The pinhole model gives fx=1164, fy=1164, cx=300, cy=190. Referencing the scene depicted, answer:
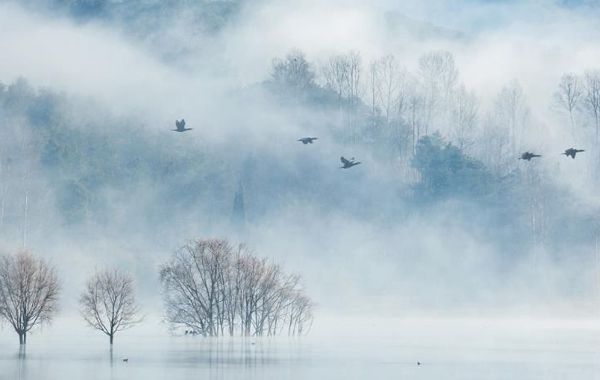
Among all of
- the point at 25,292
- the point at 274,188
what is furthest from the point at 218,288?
the point at 274,188

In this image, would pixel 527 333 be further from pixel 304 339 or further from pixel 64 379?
pixel 64 379

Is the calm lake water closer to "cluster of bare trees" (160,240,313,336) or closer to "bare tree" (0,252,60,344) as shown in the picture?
"bare tree" (0,252,60,344)

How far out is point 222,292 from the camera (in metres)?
106

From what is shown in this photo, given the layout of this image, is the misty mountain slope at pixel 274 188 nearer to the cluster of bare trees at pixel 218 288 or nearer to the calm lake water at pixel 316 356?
the calm lake water at pixel 316 356

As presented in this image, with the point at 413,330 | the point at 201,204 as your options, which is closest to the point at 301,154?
the point at 201,204

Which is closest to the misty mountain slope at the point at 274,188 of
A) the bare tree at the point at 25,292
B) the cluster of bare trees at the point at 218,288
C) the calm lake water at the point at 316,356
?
the calm lake water at the point at 316,356

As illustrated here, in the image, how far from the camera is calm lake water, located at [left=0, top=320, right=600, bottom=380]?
2530 inches

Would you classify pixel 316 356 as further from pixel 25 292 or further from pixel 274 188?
pixel 274 188

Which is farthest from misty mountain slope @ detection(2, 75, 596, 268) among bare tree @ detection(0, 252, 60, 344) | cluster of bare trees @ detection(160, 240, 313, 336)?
bare tree @ detection(0, 252, 60, 344)

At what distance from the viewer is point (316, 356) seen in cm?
8031

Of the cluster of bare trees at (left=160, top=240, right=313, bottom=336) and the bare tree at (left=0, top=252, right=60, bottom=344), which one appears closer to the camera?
the bare tree at (left=0, top=252, right=60, bottom=344)

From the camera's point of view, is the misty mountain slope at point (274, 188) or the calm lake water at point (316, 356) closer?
the calm lake water at point (316, 356)

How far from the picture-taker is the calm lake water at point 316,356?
64.2 m

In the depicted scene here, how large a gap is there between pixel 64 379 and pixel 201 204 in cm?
13083
